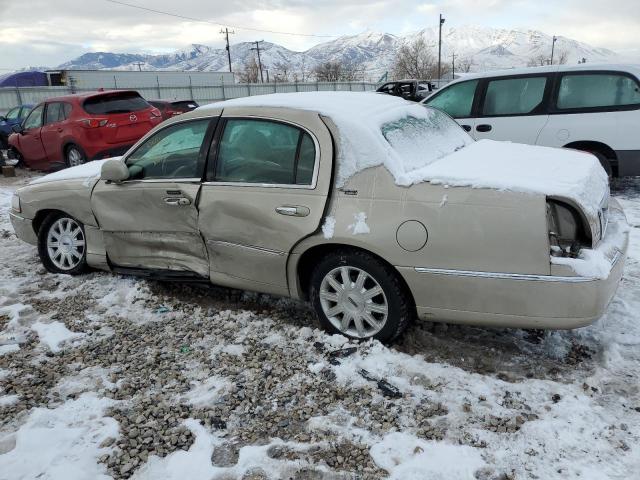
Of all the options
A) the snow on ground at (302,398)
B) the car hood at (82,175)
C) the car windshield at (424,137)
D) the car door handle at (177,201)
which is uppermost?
the car windshield at (424,137)

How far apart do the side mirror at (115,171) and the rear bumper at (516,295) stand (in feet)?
7.97

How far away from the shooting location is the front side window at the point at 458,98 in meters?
7.61

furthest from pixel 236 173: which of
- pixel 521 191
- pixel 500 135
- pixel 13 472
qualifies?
pixel 500 135

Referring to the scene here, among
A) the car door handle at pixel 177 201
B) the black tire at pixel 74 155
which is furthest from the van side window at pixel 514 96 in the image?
the black tire at pixel 74 155

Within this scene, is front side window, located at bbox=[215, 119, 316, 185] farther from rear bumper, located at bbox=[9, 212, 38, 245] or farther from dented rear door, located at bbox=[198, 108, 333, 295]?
rear bumper, located at bbox=[9, 212, 38, 245]

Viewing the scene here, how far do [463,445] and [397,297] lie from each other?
0.97m

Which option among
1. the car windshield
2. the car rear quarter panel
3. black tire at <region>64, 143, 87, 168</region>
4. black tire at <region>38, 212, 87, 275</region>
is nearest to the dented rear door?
the car rear quarter panel

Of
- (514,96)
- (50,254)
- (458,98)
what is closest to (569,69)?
(514,96)

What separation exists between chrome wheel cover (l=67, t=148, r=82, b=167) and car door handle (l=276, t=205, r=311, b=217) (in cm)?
831

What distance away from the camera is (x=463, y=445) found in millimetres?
2543

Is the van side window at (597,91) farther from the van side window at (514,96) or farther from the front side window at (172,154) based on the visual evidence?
the front side window at (172,154)

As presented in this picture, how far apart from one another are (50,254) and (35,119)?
7.63 meters

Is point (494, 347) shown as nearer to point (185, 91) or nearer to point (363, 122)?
point (363, 122)

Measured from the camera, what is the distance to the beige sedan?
287cm
